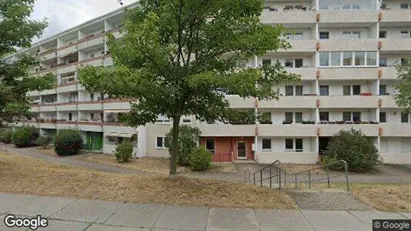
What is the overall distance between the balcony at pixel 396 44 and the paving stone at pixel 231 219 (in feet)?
86.4

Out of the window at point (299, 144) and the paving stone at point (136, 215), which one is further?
the window at point (299, 144)

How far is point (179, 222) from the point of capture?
5.38 metres

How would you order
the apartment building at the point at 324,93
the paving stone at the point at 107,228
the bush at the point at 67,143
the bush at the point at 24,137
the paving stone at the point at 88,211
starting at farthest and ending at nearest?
the bush at the point at 24,137 → the bush at the point at 67,143 → the apartment building at the point at 324,93 → the paving stone at the point at 88,211 → the paving stone at the point at 107,228

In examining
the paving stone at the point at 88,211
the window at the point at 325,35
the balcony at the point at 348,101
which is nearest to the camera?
the paving stone at the point at 88,211

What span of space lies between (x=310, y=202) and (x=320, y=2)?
1008 inches

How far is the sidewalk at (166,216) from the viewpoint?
5.18 m

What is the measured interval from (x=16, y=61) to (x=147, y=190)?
748cm

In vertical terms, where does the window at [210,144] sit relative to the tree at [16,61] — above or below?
below

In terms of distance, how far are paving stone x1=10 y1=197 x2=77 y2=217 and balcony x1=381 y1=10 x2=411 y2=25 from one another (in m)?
29.6

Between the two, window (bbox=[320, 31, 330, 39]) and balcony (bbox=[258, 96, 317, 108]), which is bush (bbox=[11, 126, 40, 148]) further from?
window (bbox=[320, 31, 330, 39])

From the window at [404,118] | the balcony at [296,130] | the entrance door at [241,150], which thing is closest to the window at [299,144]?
the balcony at [296,130]

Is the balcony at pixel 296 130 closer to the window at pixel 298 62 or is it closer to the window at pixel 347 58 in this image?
the window at pixel 298 62

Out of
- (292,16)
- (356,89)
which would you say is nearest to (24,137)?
(292,16)

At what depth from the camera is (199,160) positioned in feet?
73.7
